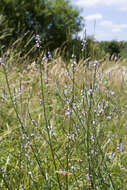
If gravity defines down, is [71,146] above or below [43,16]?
below

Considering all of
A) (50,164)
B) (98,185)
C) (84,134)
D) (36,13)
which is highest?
(36,13)

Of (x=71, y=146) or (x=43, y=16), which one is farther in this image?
(x=43, y=16)

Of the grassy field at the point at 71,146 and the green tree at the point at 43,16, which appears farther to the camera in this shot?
the green tree at the point at 43,16

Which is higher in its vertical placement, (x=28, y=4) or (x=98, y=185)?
(x=28, y=4)

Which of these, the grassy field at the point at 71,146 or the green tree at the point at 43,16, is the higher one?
the green tree at the point at 43,16

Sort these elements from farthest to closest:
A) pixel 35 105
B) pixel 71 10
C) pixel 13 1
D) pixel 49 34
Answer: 1. pixel 71 10
2. pixel 49 34
3. pixel 13 1
4. pixel 35 105

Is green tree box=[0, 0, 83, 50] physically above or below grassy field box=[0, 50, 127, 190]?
above

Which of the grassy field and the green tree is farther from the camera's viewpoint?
the green tree

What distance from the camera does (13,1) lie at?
13680mm

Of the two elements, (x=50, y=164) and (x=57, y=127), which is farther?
(x=57, y=127)

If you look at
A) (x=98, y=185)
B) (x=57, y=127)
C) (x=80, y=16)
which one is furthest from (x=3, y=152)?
(x=80, y=16)

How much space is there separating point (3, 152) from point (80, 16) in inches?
589

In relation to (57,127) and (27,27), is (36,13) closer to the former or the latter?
(27,27)

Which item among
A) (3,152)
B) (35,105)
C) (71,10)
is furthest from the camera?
(71,10)
